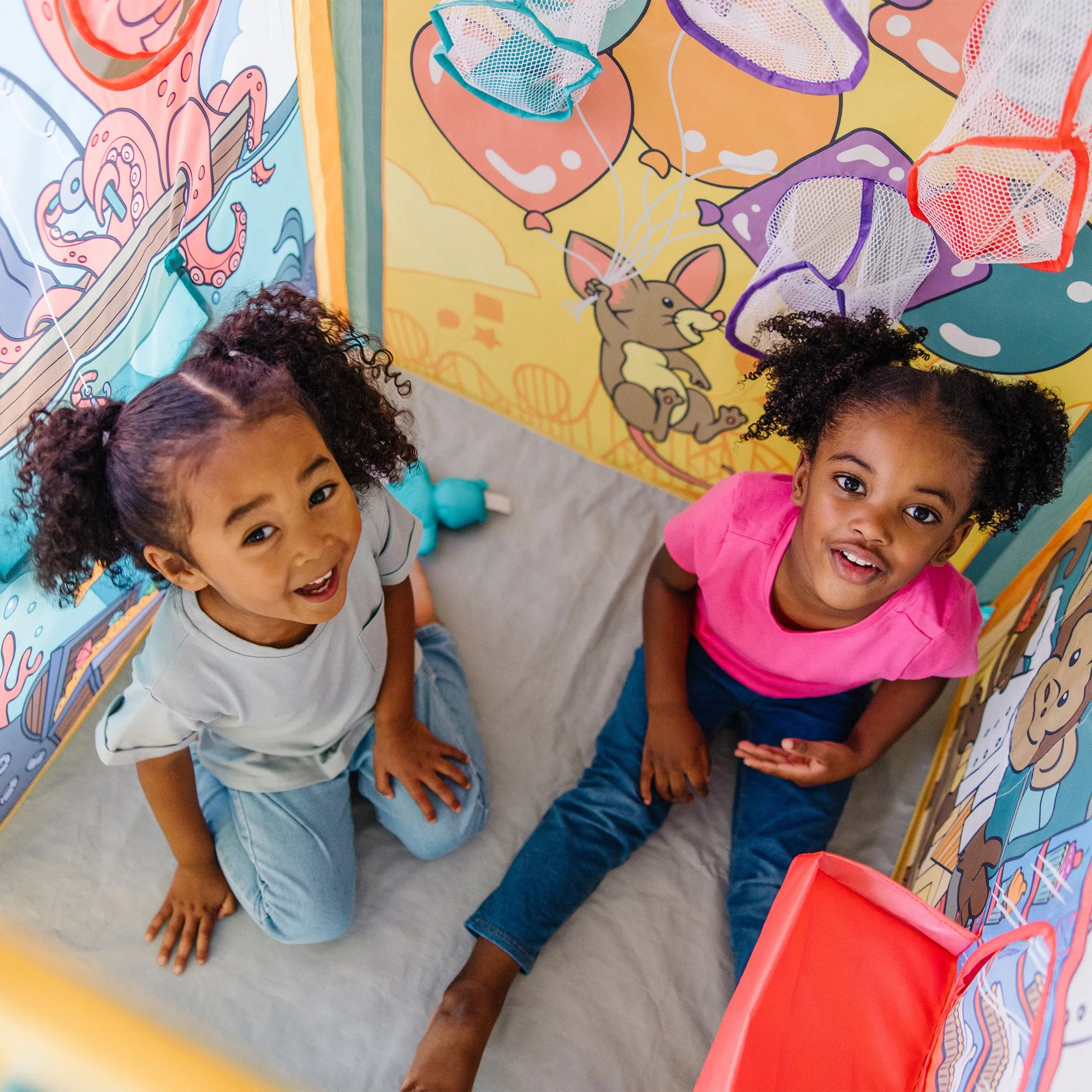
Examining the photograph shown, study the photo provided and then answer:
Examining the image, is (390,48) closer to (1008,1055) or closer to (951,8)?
(951,8)

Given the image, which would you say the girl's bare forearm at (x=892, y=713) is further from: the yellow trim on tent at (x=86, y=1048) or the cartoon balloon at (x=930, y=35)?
the yellow trim on tent at (x=86, y=1048)

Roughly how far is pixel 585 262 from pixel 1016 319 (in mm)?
470

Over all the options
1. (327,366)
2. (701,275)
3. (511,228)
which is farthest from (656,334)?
(327,366)

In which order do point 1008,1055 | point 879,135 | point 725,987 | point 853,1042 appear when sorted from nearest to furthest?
point 1008,1055
point 853,1042
point 879,135
point 725,987

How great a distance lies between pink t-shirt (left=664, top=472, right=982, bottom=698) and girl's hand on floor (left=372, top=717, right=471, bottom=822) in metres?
0.33

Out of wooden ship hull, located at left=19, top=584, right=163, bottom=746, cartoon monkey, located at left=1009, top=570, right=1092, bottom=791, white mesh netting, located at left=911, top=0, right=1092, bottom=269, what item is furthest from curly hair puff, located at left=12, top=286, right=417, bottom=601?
cartoon monkey, located at left=1009, top=570, right=1092, bottom=791

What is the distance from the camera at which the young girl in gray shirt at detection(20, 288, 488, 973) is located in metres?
0.66

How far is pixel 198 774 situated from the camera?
3.12 feet

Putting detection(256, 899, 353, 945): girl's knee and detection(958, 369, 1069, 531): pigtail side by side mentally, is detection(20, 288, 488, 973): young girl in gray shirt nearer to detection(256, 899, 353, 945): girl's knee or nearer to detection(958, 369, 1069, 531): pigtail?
detection(256, 899, 353, 945): girl's knee

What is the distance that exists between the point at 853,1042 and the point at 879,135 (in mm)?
741

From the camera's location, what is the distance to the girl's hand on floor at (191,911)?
0.88m

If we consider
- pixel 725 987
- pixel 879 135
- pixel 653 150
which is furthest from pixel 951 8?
pixel 725 987

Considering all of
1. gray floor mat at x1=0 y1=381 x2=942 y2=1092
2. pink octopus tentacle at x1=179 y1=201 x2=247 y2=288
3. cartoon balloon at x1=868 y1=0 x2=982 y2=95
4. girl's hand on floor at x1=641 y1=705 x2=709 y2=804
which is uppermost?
cartoon balloon at x1=868 y1=0 x2=982 y2=95

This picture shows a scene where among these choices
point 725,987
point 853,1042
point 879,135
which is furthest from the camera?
point 725,987
